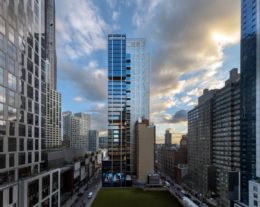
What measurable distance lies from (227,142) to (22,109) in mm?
59205

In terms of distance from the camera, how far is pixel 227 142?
7131 centimetres

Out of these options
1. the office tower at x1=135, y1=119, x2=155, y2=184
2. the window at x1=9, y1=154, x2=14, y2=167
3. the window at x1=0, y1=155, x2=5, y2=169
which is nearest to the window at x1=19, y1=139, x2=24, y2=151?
the window at x1=9, y1=154, x2=14, y2=167

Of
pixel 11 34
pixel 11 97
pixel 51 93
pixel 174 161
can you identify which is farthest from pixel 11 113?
pixel 51 93

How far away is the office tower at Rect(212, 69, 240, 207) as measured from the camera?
61.5 m

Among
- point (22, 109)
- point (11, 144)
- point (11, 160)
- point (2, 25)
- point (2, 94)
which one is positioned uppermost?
point (2, 25)

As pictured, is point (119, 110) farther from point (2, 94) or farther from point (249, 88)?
point (2, 94)

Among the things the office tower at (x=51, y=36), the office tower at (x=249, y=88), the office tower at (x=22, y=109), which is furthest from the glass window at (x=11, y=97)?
the office tower at (x=51, y=36)

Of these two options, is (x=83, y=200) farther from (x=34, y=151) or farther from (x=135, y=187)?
(x=34, y=151)

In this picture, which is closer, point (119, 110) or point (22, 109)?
point (22, 109)

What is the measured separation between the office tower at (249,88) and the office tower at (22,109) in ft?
152

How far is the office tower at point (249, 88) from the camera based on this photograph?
58.1m

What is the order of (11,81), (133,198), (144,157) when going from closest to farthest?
(11,81) < (133,198) < (144,157)

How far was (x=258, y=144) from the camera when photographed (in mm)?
53688

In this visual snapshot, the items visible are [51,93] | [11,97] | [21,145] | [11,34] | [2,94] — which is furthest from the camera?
[51,93]
